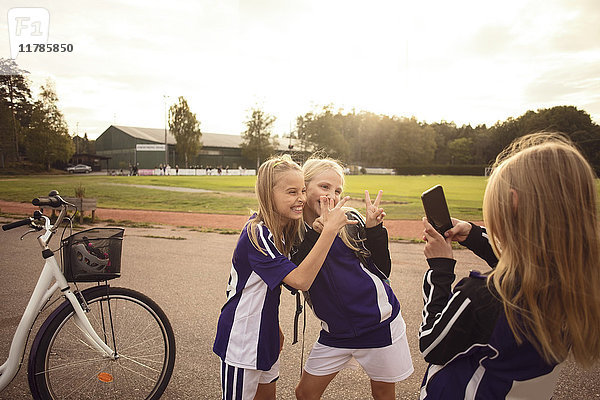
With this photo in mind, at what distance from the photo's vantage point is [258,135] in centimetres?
4212

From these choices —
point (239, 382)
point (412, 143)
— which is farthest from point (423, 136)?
point (239, 382)

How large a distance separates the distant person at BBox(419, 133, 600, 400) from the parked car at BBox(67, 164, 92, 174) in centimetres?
1146

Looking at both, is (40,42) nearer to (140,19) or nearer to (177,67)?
(140,19)

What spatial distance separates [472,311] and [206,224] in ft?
36.4

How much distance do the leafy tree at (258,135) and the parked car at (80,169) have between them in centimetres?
3039

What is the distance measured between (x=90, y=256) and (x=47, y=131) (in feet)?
29.4

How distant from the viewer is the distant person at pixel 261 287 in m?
1.75

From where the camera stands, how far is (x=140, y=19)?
10008 millimetres

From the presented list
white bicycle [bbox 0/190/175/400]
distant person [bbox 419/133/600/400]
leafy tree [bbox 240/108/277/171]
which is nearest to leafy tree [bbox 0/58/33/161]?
white bicycle [bbox 0/190/175/400]

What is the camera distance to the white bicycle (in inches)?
91.2

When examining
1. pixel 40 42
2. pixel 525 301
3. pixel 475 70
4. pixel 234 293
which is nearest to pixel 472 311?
pixel 525 301

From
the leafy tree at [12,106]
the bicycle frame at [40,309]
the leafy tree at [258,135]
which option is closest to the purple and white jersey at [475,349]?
the bicycle frame at [40,309]

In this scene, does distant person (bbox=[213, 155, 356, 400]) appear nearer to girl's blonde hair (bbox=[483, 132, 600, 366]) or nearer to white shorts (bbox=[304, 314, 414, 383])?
white shorts (bbox=[304, 314, 414, 383])

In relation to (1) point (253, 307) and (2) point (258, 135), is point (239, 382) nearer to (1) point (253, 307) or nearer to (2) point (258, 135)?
(1) point (253, 307)
